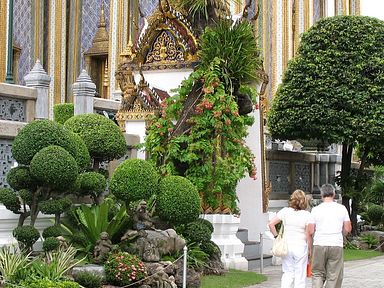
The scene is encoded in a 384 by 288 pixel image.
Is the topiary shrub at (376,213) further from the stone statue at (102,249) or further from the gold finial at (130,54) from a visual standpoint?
the stone statue at (102,249)

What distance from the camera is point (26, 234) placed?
30.2 ft

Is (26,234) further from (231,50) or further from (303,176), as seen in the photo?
(303,176)

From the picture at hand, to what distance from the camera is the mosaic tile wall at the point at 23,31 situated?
22.5m

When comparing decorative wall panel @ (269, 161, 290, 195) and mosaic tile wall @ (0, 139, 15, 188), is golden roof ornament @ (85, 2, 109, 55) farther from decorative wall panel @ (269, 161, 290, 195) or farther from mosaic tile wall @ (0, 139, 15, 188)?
mosaic tile wall @ (0, 139, 15, 188)

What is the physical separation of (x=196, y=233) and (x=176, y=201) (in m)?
0.82

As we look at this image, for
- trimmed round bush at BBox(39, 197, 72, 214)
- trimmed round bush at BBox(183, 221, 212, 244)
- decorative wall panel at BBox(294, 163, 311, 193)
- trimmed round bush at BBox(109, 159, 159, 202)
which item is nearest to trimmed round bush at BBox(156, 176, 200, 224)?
trimmed round bush at BBox(109, 159, 159, 202)

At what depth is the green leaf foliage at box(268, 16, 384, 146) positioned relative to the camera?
1847cm

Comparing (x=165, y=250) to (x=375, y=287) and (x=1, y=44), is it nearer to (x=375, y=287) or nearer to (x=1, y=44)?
(x=375, y=287)

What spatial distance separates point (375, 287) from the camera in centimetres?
1157

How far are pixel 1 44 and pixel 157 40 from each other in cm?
728

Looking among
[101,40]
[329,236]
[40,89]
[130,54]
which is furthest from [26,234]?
[101,40]

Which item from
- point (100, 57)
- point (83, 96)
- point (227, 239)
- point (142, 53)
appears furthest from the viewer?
point (100, 57)

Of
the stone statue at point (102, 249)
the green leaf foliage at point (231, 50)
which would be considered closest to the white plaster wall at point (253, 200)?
the green leaf foliage at point (231, 50)

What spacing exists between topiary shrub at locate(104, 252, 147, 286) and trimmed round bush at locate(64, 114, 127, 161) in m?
1.84
